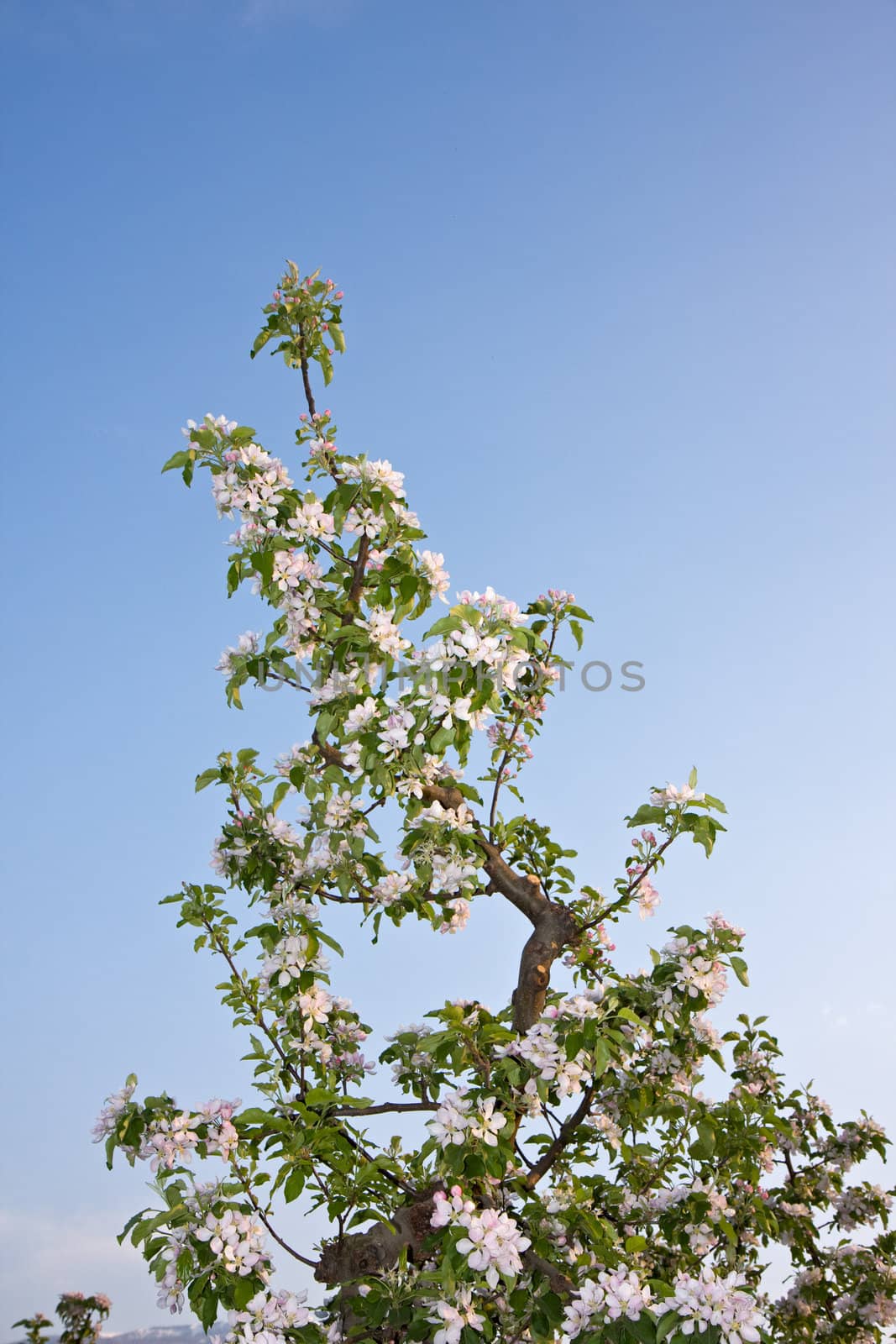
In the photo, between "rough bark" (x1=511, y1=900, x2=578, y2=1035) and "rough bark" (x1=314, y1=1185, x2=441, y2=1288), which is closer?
"rough bark" (x1=314, y1=1185, x2=441, y2=1288)

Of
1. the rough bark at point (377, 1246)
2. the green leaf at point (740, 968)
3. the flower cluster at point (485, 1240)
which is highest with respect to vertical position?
the green leaf at point (740, 968)

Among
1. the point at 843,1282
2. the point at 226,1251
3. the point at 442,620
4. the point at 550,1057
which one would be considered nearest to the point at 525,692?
the point at 442,620

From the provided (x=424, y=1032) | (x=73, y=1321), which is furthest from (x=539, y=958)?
(x=73, y=1321)

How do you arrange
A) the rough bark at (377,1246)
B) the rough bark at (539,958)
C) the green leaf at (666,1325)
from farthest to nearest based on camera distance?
the rough bark at (539,958) < the rough bark at (377,1246) < the green leaf at (666,1325)

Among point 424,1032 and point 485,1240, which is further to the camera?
point 424,1032

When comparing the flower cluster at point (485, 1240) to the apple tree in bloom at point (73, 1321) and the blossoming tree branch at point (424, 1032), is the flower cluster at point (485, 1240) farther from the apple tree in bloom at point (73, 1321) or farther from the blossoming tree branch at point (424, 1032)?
the apple tree in bloom at point (73, 1321)

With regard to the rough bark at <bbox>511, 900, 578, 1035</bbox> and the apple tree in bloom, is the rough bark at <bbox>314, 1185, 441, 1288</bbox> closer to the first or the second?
the rough bark at <bbox>511, 900, 578, 1035</bbox>

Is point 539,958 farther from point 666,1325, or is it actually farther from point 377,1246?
point 666,1325

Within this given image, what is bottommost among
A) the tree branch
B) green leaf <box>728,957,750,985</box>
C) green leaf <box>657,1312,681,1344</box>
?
green leaf <box>657,1312,681,1344</box>

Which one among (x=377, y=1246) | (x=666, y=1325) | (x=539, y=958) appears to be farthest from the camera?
(x=539, y=958)

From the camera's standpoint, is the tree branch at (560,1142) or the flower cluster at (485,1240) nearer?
the flower cluster at (485,1240)

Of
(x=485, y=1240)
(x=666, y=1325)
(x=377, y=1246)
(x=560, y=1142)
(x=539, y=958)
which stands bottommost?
(x=666, y=1325)

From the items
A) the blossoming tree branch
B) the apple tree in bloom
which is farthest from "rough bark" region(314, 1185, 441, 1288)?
the apple tree in bloom

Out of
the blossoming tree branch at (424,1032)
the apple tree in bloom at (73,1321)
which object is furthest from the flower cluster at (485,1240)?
the apple tree in bloom at (73,1321)
